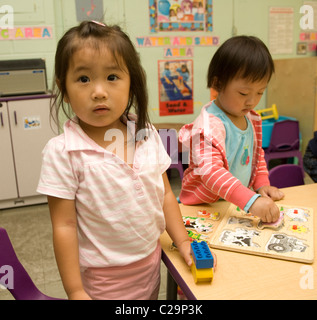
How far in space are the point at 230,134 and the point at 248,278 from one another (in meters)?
0.50

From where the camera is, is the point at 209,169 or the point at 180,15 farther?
the point at 180,15

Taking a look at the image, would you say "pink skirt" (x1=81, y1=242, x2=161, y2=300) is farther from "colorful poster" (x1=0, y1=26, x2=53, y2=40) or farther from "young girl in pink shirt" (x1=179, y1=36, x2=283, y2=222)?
"colorful poster" (x1=0, y1=26, x2=53, y2=40)

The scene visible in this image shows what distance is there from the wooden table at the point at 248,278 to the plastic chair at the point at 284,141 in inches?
88.4

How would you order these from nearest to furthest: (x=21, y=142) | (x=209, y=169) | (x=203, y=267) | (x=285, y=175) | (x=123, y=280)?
(x=203, y=267), (x=123, y=280), (x=209, y=169), (x=285, y=175), (x=21, y=142)

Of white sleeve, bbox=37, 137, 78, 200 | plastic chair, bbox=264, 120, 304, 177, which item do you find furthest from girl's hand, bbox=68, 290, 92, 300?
plastic chair, bbox=264, 120, 304, 177

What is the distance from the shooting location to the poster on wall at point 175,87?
10.6ft

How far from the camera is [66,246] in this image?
73 cm

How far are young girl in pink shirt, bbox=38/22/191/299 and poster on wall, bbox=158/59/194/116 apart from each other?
244cm

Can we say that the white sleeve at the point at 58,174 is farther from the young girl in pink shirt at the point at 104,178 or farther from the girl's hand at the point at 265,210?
the girl's hand at the point at 265,210

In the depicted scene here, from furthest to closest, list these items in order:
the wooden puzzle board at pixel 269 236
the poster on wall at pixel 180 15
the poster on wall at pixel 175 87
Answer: the poster on wall at pixel 175 87
the poster on wall at pixel 180 15
the wooden puzzle board at pixel 269 236

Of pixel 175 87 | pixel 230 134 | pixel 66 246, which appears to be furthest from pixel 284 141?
pixel 66 246

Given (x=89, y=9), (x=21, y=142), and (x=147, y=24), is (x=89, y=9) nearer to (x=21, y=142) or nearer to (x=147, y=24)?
(x=147, y=24)

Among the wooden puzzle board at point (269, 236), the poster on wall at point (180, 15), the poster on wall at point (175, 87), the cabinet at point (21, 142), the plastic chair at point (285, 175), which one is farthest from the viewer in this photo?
the poster on wall at point (175, 87)

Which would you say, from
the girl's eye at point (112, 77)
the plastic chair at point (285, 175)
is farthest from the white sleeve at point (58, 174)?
the plastic chair at point (285, 175)
